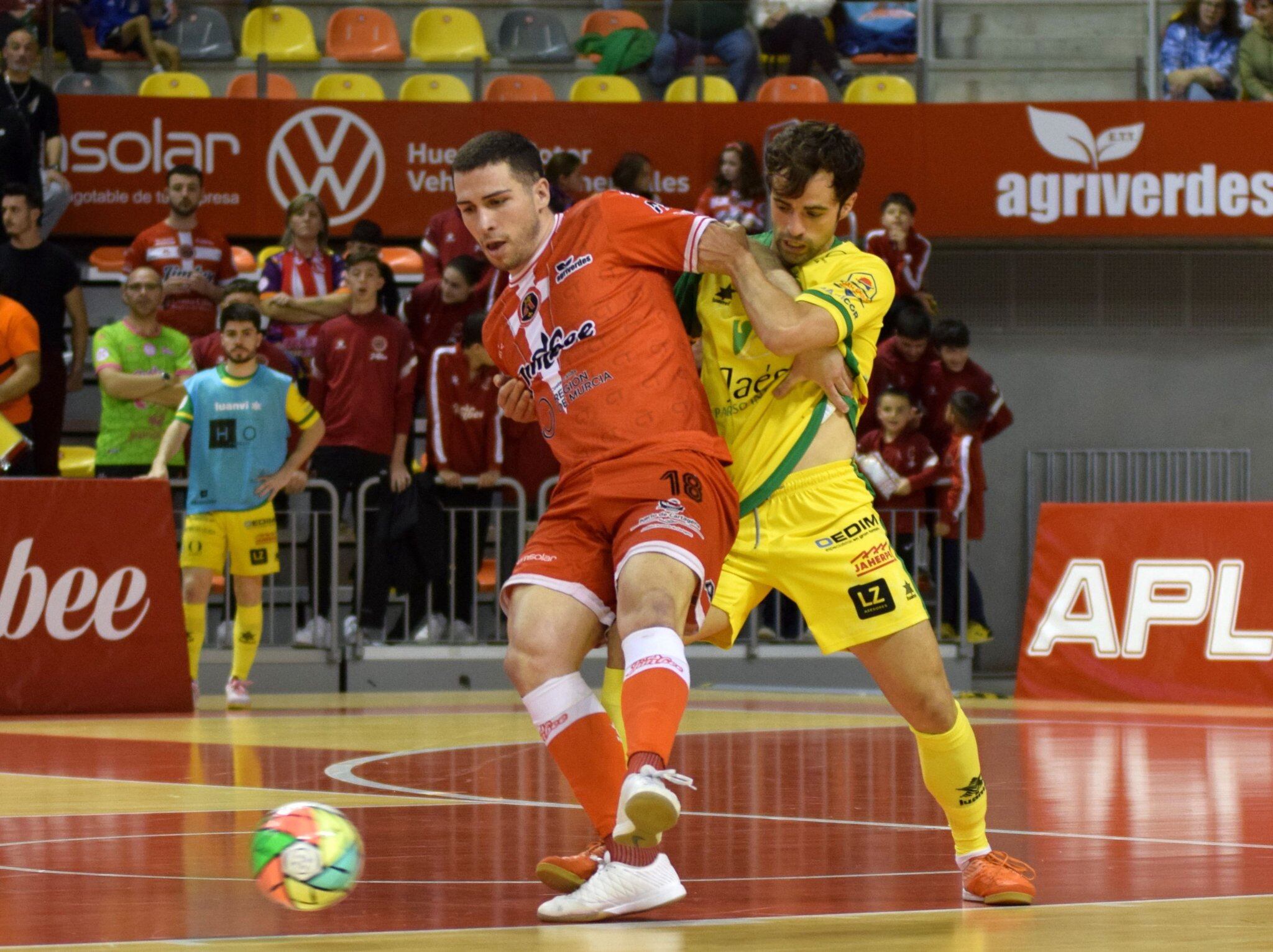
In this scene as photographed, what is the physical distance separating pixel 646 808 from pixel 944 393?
10.5m

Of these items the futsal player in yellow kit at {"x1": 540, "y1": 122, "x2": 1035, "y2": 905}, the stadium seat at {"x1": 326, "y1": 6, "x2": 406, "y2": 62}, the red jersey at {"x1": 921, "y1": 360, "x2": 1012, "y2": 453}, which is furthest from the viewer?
the stadium seat at {"x1": 326, "y1": 6, "x2": 406, "y2": 62}

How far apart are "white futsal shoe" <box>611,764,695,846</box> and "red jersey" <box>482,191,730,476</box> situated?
3.00 ft

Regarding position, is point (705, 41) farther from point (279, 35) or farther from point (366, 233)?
point (366, 233)

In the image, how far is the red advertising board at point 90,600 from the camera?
1100 centimetres

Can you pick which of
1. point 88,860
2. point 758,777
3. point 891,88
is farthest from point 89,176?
point 88,860

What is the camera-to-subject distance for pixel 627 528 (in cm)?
447

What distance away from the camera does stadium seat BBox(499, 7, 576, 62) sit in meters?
16.3

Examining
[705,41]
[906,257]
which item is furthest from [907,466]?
[705,41]

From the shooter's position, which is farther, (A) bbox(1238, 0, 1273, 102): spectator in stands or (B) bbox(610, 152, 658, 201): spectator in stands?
(A) bbox(1238, 0, 1273, 102): spectator in stands

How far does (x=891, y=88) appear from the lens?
52.0 feet

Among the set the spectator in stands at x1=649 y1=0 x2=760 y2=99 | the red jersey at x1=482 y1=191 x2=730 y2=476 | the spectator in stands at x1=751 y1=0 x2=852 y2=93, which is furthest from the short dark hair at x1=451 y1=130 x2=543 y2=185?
the spectator in stands at x1=751 y1=0 x2=852 y2=93

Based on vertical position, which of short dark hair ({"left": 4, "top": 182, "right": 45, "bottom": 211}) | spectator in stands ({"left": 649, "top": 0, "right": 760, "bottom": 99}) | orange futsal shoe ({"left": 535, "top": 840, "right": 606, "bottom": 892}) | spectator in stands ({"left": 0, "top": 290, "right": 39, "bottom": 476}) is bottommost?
orange futsal shoe ({"left": 535, "top": 840, "right": 606, "bottom": 892})

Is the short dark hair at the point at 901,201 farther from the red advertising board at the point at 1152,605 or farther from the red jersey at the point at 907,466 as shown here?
the red advertising board at the point at 1152,605

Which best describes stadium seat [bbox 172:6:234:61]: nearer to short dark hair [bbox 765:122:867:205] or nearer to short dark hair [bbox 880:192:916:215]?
short dark hair [bbox 880:192:916:215]
